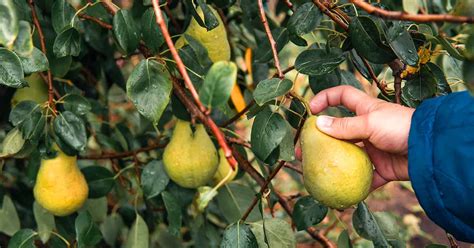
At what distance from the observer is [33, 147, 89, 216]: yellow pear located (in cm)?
114

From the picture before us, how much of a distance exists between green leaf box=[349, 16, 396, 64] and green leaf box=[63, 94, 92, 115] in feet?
1.59

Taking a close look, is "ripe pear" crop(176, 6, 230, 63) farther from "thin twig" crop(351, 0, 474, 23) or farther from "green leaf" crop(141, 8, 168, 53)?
"thin twig" crop(351, 0, 474, 23)

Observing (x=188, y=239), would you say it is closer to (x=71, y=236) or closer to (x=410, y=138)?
(x=71, y=236)

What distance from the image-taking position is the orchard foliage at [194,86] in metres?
0.83

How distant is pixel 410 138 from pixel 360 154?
0.07 metres

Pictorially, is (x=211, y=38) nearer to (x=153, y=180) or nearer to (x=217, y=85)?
(x=153, y=180)

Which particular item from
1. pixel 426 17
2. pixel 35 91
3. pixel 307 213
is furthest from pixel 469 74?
pixel 35 91

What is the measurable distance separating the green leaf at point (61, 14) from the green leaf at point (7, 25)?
1.17ft

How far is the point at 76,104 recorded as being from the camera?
108 centimetres

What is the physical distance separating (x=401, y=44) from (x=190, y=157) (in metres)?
0.43

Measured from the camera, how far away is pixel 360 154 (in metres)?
0.85

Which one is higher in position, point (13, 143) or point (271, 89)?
point (271, 89)

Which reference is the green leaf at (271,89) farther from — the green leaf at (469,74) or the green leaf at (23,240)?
the green leaf at (23,240)

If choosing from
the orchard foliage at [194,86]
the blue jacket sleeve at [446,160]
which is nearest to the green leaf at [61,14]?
the orchard foliage at [194,86]
